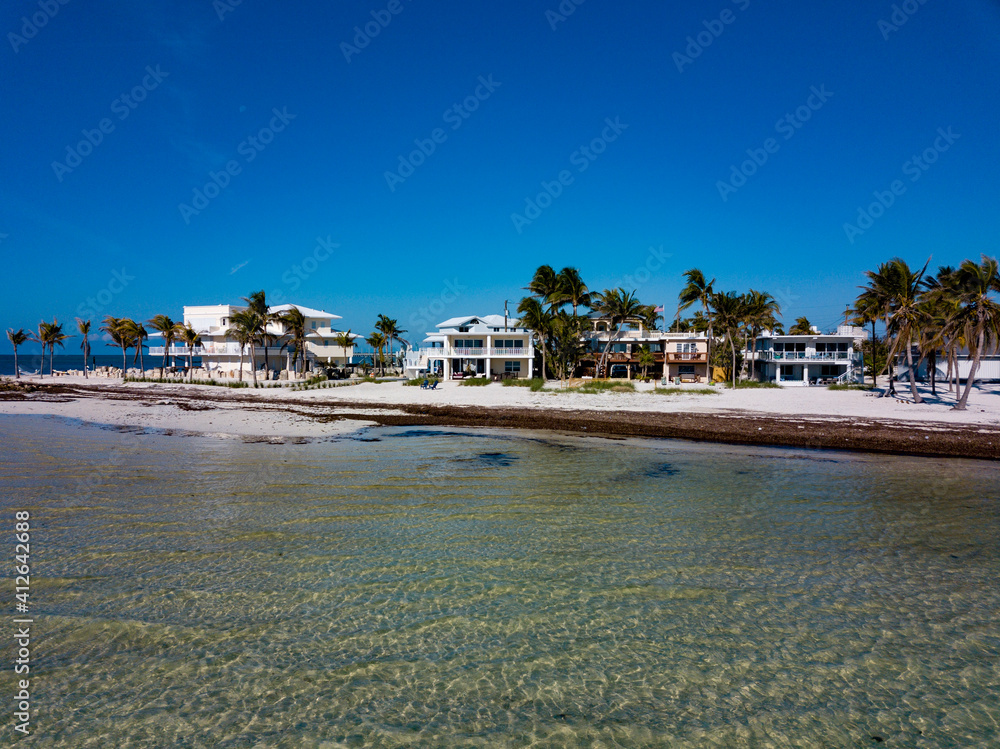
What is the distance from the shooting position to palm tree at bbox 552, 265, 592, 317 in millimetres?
48125

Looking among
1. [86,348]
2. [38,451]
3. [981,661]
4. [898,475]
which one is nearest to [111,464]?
[38,451]

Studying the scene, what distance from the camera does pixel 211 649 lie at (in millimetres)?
4902

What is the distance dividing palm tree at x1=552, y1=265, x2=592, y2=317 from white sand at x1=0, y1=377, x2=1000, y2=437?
11914 mm

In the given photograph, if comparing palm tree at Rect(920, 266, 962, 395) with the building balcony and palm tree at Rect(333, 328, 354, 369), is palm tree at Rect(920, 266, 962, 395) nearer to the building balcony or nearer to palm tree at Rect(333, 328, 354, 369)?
Answer: the building balcony

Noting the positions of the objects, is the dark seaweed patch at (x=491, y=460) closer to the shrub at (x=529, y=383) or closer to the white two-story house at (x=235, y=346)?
the shrub at (x=529, y=383)

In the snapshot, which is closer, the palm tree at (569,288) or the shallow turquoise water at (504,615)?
the shallow turquoise water at (504,615)

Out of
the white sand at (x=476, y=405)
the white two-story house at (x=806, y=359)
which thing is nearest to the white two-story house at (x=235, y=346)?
the white sand at (x=476, y=405)

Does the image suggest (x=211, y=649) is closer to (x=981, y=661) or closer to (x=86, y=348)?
(x=981, y=661)

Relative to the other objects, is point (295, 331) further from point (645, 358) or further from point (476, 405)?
point (645, 358)

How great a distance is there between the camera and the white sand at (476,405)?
22016mm

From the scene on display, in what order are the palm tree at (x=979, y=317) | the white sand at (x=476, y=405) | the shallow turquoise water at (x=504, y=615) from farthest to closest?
the palm tree at (x=979, y=317), the white sand at (x=476, y=405), the shallow turquoise water at (x=504, y=615)

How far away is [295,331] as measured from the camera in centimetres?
5559

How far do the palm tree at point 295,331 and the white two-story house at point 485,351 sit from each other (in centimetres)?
1245

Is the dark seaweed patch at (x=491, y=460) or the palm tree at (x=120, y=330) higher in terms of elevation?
the palm tree at (x=120, y=330)
